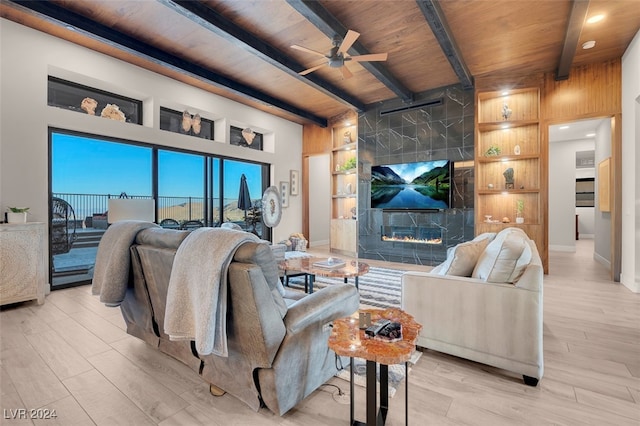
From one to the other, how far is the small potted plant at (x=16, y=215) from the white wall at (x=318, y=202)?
230 inches

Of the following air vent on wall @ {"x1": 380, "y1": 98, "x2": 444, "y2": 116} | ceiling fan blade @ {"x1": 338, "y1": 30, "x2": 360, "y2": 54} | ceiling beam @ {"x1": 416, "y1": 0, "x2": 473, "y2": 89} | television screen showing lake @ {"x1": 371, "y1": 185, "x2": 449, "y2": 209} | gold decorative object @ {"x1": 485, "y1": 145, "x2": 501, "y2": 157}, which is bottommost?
television screen showing lake @ {"x1": 371, "y1": 185, "x2": 449, "y2": 209}

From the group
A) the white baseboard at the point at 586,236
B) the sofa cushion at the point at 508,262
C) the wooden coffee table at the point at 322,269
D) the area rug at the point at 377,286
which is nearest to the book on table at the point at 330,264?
the wooden coffee table at the point at 322,269

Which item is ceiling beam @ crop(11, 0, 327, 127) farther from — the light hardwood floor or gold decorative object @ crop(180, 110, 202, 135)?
the light hardwood floor

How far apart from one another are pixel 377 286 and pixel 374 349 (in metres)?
3.00

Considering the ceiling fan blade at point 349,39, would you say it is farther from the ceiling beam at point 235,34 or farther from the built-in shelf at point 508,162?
the built-in shelf at point 508,162

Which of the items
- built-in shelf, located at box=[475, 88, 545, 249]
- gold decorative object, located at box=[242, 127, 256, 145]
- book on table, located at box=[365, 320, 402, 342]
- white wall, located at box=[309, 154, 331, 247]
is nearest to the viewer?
book on table, located at box=[365, 320, 402, 342]

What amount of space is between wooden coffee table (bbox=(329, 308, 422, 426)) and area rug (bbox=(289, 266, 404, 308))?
1.81m

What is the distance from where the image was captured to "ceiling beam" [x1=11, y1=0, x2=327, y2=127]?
321 cm

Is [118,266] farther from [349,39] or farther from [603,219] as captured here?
[603,219]

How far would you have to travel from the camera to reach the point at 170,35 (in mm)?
3859

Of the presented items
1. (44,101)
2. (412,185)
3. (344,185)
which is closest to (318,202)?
(344,185)

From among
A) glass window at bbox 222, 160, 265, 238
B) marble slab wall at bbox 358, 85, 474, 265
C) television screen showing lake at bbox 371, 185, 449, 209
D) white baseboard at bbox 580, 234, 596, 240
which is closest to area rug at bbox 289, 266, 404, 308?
Answer: marble slab wall at bbox 358, 85, 474, 265

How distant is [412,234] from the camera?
19.4 ft

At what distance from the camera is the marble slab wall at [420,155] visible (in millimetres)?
5359
